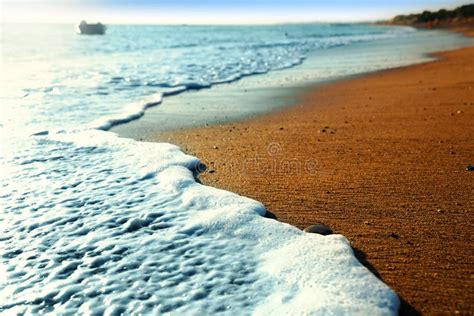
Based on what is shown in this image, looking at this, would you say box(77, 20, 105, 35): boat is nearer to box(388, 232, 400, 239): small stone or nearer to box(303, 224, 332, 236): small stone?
box(303, 224, 332, 236): small stone

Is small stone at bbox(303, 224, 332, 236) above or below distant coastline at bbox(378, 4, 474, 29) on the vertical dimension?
below

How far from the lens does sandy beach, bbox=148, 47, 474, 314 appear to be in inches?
99.6

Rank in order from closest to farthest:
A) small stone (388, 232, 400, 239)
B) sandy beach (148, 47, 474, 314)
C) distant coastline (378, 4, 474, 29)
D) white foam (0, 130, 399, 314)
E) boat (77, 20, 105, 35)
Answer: white foam (0, 130, 399, 314), sandy beach (148, 47, 474, 314), small stone (388, 232, 400, 239), boat (77, 20, 105, 35), distant coastline (378, 4, 474, 29)

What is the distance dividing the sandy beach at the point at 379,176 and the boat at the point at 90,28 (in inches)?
2255

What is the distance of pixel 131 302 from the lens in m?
2.31

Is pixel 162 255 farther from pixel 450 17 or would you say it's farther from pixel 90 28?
pixel 450 17

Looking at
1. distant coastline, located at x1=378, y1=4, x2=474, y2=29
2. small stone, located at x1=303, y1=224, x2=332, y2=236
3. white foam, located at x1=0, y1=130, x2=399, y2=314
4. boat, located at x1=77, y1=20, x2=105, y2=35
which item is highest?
distant coastline, located at x1=378, y1=4, x2=474, y2=29

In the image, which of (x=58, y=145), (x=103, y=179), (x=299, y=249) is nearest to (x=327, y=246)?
(x=299, y=249)

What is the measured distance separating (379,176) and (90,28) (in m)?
61.8

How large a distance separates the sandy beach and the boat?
5727 cm

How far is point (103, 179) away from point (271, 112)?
12.0 feet

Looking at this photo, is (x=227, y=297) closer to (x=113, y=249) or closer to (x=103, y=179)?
(x=113, y=249)

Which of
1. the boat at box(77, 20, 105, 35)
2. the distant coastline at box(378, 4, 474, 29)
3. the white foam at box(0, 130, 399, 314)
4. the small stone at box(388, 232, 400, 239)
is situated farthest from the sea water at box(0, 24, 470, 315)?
the distant coastline at box(378, 4, 474, 29)

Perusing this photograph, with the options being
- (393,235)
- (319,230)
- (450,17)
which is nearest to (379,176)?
(393,235)
